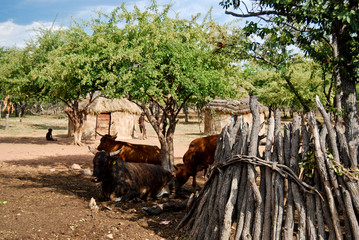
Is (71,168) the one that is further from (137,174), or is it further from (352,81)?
(352,81)

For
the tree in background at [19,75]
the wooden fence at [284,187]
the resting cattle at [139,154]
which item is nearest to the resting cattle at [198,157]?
the resting cattle at [139,154]

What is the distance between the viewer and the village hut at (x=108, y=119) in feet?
72.6

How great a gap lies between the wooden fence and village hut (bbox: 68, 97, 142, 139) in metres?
18.4

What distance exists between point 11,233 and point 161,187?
13.6ft

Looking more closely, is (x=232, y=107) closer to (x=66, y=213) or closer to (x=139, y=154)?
(x=139, y=154)

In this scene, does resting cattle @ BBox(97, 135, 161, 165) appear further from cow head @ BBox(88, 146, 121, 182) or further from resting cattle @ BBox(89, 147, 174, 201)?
cow head @ BBox(88, 146, 121, 182)

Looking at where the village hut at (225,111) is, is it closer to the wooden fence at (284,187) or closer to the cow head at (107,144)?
the cow head at (107,144)

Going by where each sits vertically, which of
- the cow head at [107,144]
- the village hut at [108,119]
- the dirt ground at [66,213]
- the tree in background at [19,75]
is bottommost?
the dirt ground at [66,213]

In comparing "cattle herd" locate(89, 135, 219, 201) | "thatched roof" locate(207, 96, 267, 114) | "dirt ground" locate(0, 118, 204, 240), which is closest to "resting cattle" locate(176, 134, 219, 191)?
"cattle herd" locate(89, 135, 219, 201)

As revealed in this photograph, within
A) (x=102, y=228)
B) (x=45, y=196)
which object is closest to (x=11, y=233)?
(x=102, y=228)

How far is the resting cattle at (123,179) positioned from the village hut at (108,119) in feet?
48.5

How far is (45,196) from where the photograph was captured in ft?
22.3

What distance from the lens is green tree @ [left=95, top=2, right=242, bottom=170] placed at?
7914 millimetres

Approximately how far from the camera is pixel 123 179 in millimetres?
7289
